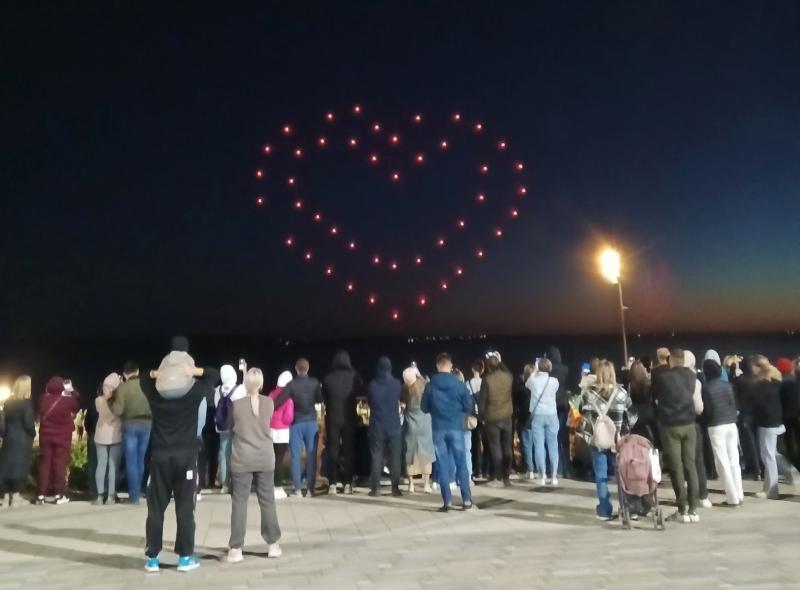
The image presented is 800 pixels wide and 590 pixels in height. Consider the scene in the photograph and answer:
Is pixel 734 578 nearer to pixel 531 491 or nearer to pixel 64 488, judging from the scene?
pixel 531 491

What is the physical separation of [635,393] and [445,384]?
7.16ft

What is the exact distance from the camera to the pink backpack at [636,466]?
25.4ft

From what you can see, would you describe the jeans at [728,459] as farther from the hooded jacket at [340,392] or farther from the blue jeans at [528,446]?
the hooded jacket at [340,392]

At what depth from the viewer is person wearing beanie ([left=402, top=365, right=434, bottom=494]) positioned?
1064cm

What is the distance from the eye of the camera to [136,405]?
10.1 metres

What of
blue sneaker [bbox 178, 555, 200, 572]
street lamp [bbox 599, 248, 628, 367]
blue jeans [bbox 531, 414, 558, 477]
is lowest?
blue sneaker [bbox 178, 555, 200, 572]

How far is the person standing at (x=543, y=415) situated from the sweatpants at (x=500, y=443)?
508 mm

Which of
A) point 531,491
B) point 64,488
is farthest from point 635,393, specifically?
point 64,488

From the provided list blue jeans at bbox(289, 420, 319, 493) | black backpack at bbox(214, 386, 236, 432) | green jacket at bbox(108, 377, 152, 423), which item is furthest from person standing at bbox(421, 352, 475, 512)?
green jacket at bbox(108, 377, 152, 423)

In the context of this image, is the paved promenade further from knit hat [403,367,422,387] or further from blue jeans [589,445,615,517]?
knit hat [403,367,422,387]

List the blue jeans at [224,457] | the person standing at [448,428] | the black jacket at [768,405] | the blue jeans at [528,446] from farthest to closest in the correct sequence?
the blue jeans at [528,446] < the blue jeans at [224,457] < the black jacket at [768,405] < the person standing at [448,428]

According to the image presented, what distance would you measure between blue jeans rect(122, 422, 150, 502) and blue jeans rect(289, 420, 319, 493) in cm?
194

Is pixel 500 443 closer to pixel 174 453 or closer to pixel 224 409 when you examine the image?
pixel 224 409

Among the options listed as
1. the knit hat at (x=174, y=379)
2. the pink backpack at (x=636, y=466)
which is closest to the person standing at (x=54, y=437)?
the knit hat at (x=174, y=379)
